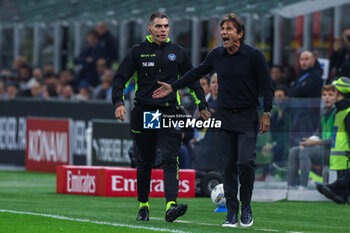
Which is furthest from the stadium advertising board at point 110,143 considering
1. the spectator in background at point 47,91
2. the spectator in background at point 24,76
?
the spectator in background at point 24,76

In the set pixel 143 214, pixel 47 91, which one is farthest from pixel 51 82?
pixel 143 214

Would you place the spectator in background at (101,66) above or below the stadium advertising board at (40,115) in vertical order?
above

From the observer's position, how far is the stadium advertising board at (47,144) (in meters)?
20.8

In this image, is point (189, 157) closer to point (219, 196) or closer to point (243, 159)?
point (219, 196)

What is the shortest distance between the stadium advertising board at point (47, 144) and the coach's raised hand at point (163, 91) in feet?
34.6

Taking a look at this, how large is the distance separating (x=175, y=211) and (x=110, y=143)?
29.3 feet

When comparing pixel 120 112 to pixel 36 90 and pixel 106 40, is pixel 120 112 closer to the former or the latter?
pixel 36 90

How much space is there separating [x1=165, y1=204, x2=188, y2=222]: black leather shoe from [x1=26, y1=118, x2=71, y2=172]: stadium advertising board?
10590 mm

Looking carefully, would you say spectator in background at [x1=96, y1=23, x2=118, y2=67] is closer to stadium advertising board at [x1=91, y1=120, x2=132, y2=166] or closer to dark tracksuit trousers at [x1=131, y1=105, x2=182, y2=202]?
stadium advertising board at [x1=91, y1=120, x2=132, y2=166]

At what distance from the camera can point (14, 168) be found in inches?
857

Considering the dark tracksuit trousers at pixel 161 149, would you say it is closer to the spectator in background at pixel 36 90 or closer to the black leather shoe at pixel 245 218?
the black leather shoe at pixel 245 218

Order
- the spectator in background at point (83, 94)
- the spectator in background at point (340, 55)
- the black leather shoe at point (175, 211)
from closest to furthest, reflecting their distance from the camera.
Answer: the black leather shoe at point (175, 211) < the spectator in background at point (340, 55) < the spectator in background at point (83, 94)

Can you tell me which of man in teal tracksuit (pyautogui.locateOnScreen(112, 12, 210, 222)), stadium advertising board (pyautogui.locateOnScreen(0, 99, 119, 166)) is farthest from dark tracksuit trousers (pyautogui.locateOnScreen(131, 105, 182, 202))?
stadium advertising board (pyautogui.locateOnScreen(0, 99, 119, 166))

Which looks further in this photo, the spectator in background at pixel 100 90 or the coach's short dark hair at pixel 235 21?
the spectator in background at pixel 100 90
